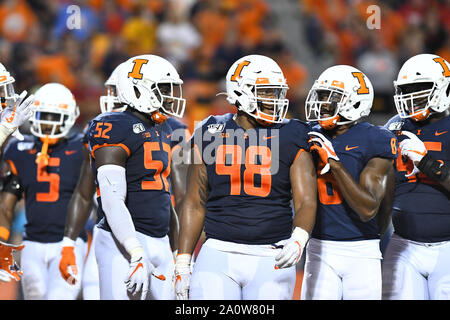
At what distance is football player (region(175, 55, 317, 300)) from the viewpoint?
3676 mm

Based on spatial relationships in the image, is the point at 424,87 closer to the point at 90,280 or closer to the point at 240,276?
the point at 240,276

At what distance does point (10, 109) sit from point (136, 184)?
101cm

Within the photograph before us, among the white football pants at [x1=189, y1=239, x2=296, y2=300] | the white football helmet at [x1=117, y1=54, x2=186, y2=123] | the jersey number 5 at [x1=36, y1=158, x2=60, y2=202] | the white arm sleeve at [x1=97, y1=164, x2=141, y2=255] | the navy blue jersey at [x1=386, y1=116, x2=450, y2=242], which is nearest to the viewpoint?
the white football pants at [x1=189, y1=239, x2=296, y2=300]

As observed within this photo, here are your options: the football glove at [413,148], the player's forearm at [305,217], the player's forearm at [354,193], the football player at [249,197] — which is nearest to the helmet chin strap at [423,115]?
the football glove at [413,148]

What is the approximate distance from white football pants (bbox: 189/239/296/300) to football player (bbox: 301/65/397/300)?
1.99 feet

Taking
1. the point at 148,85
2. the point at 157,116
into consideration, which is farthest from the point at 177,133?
the point at 148,85

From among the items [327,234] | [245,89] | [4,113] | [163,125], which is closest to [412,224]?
[327,234]

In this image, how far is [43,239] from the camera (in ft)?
17.6

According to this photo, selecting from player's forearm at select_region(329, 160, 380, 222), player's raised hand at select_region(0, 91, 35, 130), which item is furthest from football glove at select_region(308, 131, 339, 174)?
player's raised hand at select_region(0, 91, 35, 130)

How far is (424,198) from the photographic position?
4426mm

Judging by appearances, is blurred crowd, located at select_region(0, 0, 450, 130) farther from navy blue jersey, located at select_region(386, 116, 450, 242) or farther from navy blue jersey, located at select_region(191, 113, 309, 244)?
navy blue jersey, located at select_region(191, 113, 309, 244)

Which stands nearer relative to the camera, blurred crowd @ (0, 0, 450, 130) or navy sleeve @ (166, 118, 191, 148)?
navy sleeve @ (166, 118, 191, 148)

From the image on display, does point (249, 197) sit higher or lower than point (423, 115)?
lower

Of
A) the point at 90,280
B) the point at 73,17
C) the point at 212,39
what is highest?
the point at 73,17
